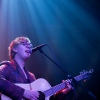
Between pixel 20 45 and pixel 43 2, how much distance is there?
2176 millimetres

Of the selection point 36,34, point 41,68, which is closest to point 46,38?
point 36,34

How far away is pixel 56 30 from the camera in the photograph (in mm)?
5504

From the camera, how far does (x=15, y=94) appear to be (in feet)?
10.2

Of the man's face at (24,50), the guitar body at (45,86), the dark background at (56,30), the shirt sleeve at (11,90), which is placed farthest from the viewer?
the dark background at (56,30)

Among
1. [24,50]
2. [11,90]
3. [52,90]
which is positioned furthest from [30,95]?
[24,50]

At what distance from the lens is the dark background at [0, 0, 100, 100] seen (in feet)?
17.2

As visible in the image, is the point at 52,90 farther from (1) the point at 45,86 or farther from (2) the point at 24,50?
(2) the point at 24,50

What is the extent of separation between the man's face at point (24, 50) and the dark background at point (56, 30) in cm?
150

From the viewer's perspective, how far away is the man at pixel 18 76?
10.2 feet

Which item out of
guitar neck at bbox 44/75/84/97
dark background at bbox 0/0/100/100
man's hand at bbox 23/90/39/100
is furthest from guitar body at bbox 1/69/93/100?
dark background at bbox 0/0/100/100

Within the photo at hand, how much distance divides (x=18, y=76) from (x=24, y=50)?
48 cm

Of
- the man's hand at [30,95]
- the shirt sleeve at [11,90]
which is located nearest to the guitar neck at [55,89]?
the man's hand at [30,95]

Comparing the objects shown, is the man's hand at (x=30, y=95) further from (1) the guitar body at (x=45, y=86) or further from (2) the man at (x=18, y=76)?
(1) the guitar body at (x=45, y=86)

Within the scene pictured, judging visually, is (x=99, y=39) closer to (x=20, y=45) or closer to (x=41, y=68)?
(x=41, y=68)
